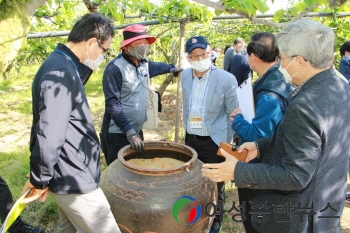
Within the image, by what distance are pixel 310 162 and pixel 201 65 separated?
5.96 ft

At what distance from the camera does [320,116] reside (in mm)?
1404

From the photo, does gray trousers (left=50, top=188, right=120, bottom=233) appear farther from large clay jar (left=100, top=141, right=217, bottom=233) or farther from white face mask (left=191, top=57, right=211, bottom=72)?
white face mask (left=191, top=57, right=211, bottom=72)

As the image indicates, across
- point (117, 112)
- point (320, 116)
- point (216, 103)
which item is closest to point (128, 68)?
point (117, 112)

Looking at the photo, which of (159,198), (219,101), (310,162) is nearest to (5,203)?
(159,198)

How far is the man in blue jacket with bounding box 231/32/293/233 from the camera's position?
82.7 inches

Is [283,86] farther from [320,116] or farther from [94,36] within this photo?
[94,36]

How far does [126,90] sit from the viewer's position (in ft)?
10.1

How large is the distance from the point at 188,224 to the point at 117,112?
4.12 ft

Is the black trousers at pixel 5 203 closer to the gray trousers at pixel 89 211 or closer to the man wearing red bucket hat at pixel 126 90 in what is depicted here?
the man wearing red bucket hat at pixel 126 90

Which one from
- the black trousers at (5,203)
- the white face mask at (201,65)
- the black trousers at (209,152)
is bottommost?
the black trousers at (5,203)

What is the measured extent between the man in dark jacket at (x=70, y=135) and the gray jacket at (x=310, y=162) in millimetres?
940

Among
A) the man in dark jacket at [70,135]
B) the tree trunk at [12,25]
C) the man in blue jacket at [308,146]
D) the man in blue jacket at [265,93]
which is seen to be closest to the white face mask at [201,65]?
the man in blue jacket at [265,93]

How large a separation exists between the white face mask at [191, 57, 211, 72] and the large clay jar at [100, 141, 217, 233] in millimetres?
1077

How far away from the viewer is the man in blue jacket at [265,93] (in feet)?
6.89
